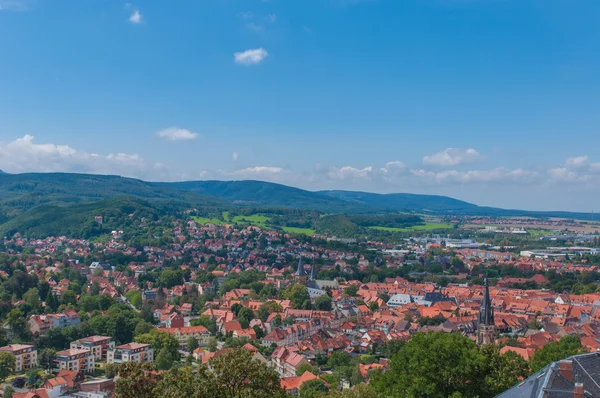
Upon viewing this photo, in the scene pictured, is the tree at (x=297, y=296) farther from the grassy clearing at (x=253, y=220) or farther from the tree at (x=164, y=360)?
the grassy clearing at (x=253, y=220)

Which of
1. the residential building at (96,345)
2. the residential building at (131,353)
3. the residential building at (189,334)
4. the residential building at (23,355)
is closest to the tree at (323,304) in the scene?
the residential building at (189,334)

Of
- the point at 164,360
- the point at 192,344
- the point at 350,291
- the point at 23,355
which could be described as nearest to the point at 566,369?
the point at 164,360

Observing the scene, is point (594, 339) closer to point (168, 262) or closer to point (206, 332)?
point (206, 332)

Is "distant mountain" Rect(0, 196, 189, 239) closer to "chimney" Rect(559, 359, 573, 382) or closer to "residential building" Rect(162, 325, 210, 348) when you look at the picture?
"residential building" Rect(162, 325, 210, 348)

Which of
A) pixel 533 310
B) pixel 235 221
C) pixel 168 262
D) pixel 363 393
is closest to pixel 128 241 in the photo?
pixel 168 262

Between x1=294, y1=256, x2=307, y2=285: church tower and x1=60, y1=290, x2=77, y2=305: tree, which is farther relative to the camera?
x1=294, y1=256, x2=307, y2=285: church tower

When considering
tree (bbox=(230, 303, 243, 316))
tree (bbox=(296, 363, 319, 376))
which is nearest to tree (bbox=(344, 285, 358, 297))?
tree (bbox=(230, 303, 243, 316))
